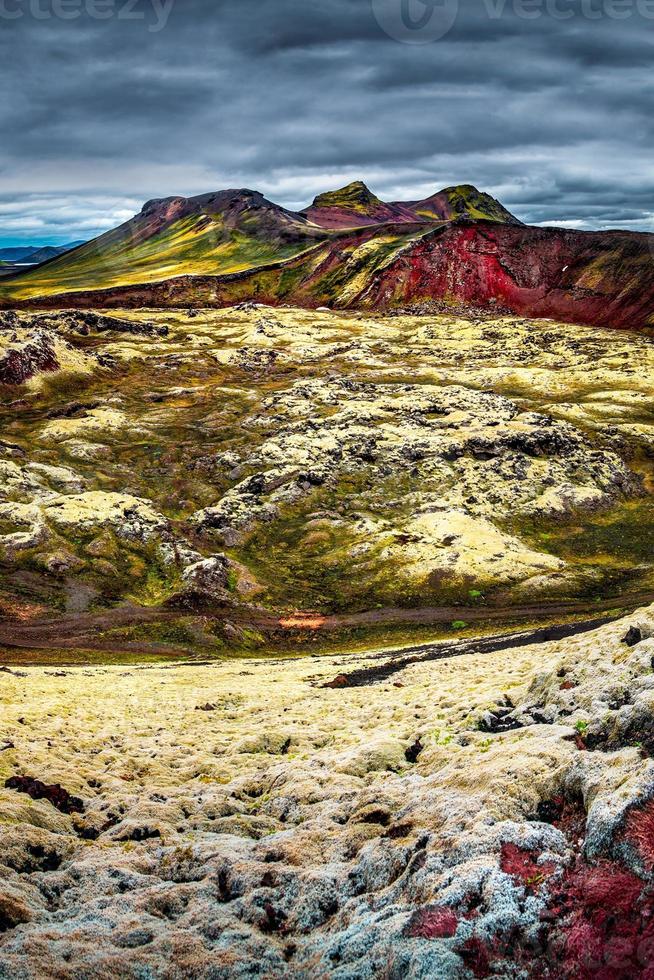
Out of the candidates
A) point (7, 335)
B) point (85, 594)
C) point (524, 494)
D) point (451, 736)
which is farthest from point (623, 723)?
point (7, 335)

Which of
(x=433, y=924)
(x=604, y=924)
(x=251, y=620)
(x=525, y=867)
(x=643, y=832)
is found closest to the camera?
(x=604, y=924)

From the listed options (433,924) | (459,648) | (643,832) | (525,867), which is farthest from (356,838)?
(459,648)

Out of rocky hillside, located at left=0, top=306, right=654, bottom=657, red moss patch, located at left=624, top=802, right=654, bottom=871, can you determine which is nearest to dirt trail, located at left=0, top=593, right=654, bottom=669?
rocky hillside, located at left=0, top=306, right=654, bottom=657

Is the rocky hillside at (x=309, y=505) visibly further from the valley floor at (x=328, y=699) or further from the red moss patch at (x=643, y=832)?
the red moss patch at (x=643, y=832)

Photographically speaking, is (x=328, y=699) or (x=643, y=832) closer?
(x=643, y=832)

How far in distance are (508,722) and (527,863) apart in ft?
40.6

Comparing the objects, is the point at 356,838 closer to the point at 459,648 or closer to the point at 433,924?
the point at 433,924

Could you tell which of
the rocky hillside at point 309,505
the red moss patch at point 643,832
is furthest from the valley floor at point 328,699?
the rocky hillside at point 309,505

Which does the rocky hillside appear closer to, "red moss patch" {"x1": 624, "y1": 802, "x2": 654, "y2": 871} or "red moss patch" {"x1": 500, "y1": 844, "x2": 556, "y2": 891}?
"red moss patch" {"x1": 500, "y1": 844, "x2": 556, "y2": 891}

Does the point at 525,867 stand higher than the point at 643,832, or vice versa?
the point at 643,832

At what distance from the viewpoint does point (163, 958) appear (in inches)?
647

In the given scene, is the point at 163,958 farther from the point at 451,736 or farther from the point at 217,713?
the point at 217,713

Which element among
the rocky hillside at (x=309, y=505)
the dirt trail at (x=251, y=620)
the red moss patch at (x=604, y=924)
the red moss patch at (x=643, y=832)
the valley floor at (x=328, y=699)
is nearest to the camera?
the red moss patch at (x=604, y=924)

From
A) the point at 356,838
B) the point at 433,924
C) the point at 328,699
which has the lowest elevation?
the point at 328,699
